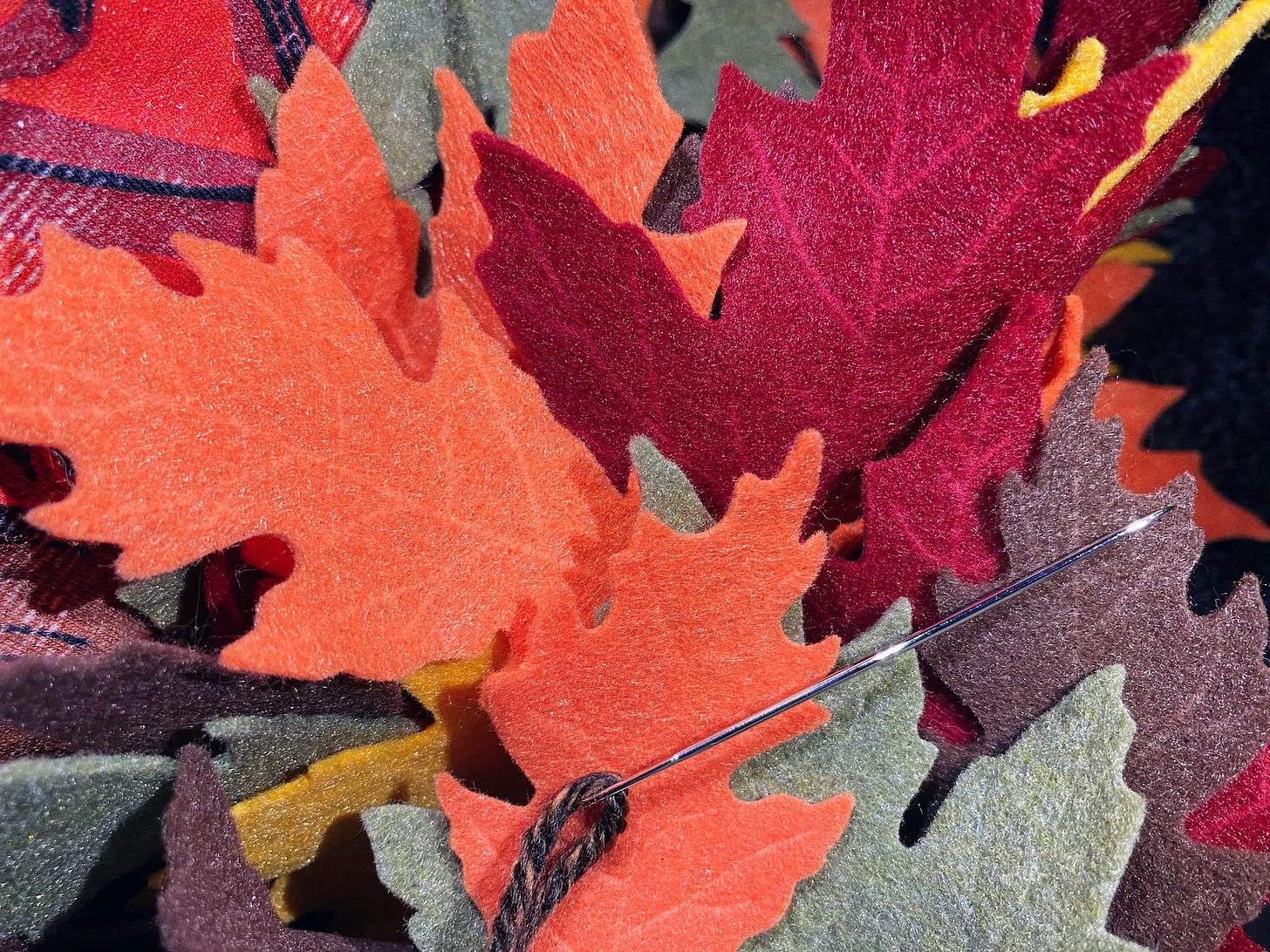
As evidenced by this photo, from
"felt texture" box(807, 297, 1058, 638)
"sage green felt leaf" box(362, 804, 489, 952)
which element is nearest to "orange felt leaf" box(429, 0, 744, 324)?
"felt texture" box(807, 297, 1058, 638)

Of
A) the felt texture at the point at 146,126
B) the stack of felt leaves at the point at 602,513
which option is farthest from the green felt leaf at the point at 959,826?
the felt texture at the point at 146,126

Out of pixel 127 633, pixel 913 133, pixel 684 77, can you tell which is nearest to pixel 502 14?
pixel 684 77

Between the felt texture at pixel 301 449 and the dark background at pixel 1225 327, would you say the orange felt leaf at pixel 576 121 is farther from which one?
the dark background at pixel 1225 327

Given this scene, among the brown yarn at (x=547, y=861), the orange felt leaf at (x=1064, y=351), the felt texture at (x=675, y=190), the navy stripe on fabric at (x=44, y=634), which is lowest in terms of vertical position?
the brown yarn at (x=547, y=861)

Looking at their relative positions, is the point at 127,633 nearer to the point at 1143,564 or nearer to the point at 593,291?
the point at 593,291

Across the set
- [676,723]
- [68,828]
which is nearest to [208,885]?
[68,828]
